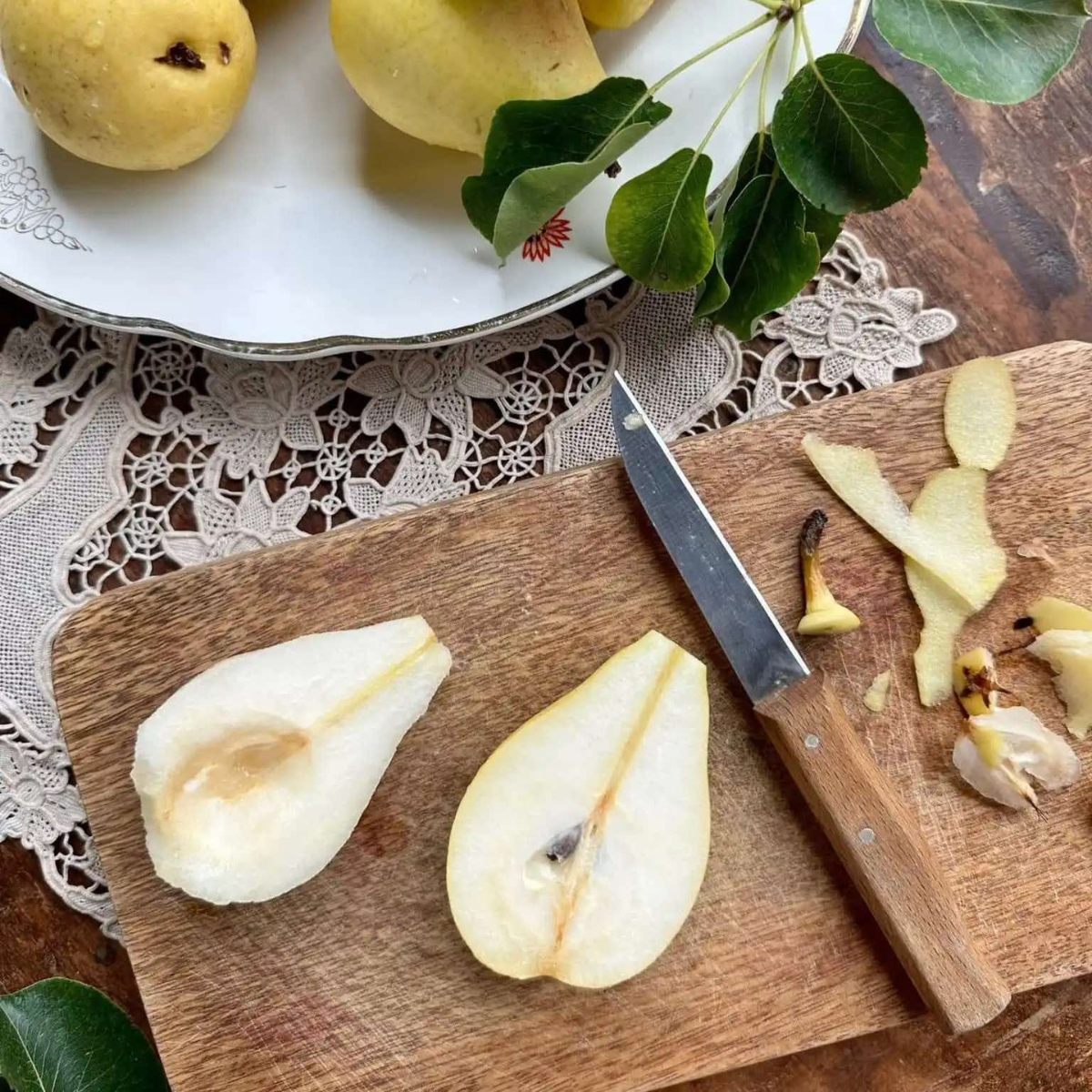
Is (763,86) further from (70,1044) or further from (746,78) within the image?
(70,1044)

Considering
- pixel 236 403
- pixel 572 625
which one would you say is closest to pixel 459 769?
pixel 572 625

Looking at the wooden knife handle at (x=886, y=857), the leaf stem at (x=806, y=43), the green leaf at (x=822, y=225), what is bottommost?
the wooden knife handle at (x=886, y=857)

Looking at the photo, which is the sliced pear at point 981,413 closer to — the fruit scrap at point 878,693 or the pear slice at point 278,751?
the fruit scrap at point 878,693

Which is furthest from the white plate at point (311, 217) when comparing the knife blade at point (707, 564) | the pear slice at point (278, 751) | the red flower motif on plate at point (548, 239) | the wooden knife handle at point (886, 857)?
the wooden knife handle at point (886, 857)

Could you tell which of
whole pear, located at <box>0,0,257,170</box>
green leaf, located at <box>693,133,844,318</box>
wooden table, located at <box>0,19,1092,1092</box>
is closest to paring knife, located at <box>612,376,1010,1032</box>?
green leaf, located at <box>693,133,844,318</box>

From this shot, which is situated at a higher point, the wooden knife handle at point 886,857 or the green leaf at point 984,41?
the green leaf at point 984,41

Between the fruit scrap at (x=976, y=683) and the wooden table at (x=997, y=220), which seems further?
the wooden table at (x=997, y=220)

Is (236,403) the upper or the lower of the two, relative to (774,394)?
upper

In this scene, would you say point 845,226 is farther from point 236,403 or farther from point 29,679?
point 29,679
